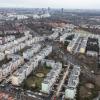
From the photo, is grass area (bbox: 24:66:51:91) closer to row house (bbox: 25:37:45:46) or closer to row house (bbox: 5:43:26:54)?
row house (bbox: 5:43:26:54)

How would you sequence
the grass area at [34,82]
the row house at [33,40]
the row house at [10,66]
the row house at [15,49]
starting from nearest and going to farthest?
the grass area at [34,82] < the row house at [10,66] < the row house at [15,49] < the row house at [33,40]

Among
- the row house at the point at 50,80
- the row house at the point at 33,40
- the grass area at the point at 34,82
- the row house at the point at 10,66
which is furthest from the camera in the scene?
the row house at the point at 33,40

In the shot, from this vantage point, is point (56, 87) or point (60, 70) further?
point (60, 70)

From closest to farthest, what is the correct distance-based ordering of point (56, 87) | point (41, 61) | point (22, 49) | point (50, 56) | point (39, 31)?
point (56, 87) → point (41, 61) → point (50, 56) → point (22, 49) → point (39, 31)

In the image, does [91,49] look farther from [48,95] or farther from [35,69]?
[48,95]

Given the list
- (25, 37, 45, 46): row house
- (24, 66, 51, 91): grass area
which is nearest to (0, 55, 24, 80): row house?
(24, 66, 51, 91): grass area

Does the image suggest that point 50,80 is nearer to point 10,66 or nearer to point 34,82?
point 34,82

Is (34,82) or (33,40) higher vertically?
(33,40)

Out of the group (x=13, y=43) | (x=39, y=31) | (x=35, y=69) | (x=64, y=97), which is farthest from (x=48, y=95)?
(x=39, y=31)

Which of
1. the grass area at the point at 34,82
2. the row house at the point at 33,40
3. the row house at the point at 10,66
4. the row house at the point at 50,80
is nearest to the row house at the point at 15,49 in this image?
the row house at the point at 33,40

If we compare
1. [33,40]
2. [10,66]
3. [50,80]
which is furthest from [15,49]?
[50,80]

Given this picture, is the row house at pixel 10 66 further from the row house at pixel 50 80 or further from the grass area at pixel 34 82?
the row house at pixel 50 80
